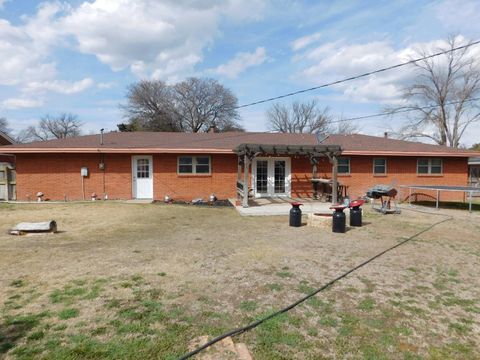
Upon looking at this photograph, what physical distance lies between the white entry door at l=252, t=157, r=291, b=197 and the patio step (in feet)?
41.7

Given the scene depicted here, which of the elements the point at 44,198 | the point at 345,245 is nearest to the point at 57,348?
the point at 345,245

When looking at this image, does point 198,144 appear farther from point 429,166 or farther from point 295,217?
point 429,166

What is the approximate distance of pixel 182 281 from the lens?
15.7 ft

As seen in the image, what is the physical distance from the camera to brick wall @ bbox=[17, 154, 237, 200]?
14383mm

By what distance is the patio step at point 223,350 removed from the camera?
9.55 ft

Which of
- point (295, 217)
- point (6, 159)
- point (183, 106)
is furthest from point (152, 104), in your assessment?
point (295, 217)

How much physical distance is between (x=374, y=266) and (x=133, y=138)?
47.3 feet

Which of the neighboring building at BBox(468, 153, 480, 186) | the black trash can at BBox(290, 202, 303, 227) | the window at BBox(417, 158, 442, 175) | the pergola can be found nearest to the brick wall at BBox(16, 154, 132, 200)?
the pergola

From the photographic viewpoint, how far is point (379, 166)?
16703mm

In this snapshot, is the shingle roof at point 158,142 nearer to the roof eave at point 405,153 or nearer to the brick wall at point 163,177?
the brick wall at point 163,177

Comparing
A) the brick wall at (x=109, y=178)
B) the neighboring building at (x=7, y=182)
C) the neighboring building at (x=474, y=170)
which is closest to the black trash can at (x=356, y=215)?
the brick wall at (x=109, y=178)

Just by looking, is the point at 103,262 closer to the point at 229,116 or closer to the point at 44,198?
Answer: the point at 44,198

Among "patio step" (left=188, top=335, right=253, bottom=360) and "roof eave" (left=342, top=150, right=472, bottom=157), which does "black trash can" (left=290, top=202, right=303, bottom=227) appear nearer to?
"patio step" (left=188, top=335, right=253, bottom=360)

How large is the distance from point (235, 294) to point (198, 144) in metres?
11.9
